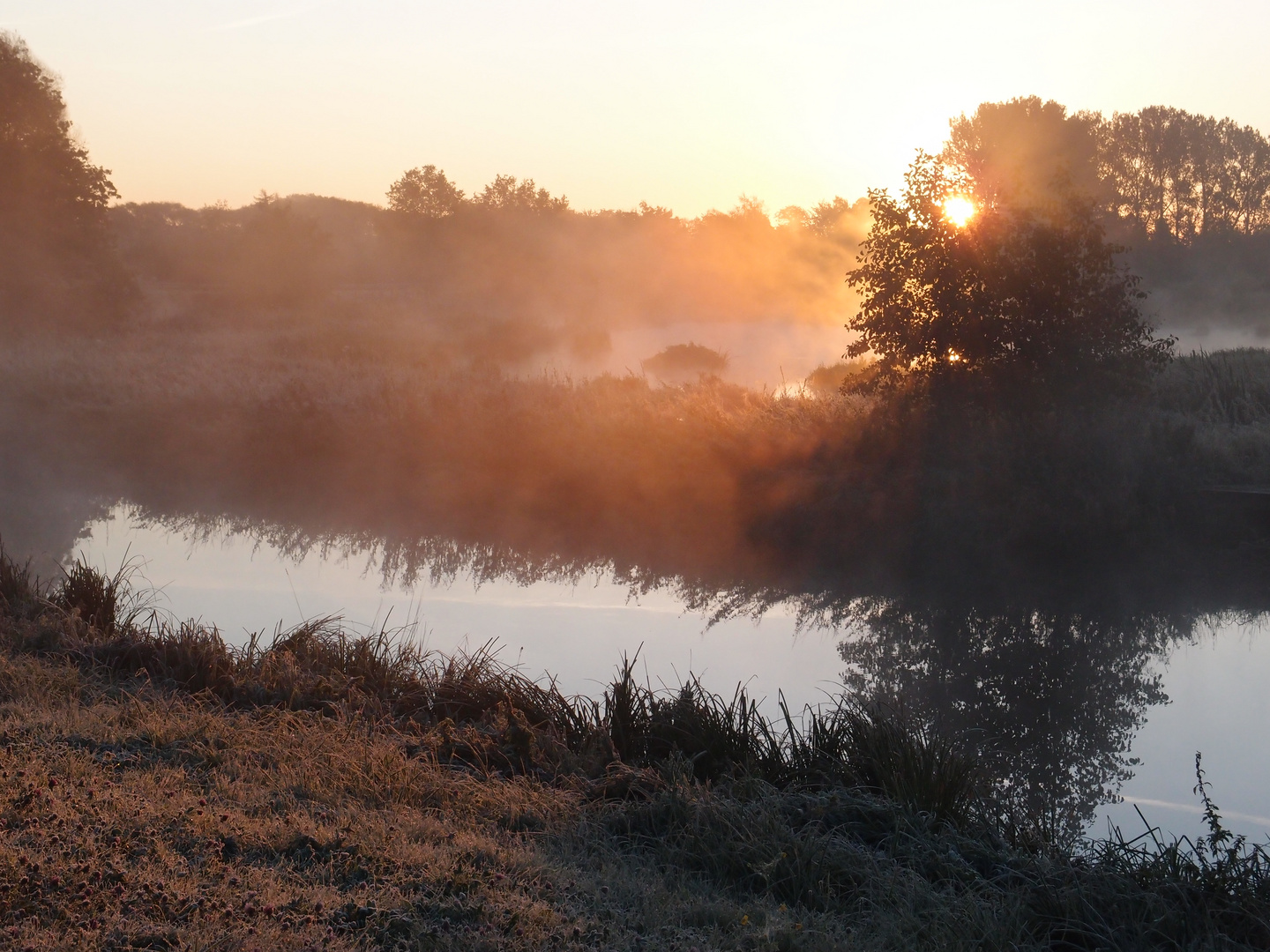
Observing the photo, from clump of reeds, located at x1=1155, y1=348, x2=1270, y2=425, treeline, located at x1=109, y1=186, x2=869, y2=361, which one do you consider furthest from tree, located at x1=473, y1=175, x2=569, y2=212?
clump of reeds, located at x1=1155, y1=348, x2=1270, y2=425

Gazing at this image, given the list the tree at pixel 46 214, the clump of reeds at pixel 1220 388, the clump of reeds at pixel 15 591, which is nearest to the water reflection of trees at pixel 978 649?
the clump of reeds at pixel 15 591

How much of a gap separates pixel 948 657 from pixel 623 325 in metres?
41.4

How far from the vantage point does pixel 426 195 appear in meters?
61.9

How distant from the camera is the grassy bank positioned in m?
3.91

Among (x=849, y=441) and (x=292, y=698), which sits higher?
(x=849, y=441)

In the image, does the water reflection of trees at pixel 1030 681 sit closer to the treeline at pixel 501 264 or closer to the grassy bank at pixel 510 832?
the grassy bank at pixel 510 832

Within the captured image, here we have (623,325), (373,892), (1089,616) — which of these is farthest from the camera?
(623,325)

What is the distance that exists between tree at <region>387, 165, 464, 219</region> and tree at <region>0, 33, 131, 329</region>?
Result: 23.6m

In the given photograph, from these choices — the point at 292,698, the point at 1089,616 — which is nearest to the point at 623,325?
the point at 1089,616

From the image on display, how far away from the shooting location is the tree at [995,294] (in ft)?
56.0

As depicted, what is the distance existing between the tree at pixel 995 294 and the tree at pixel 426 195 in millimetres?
46754

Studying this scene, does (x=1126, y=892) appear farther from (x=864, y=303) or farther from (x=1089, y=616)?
(x=864, y=303)

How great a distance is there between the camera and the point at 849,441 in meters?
17.8

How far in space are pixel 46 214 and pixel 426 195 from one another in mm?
27352
